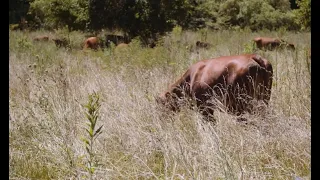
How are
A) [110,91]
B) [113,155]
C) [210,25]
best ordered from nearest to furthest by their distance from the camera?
[113,155], [110,91], [210,25]

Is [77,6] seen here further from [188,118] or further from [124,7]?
[188,118]

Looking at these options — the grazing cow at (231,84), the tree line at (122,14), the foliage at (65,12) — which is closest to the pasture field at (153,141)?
the grazing cow at (231,84)

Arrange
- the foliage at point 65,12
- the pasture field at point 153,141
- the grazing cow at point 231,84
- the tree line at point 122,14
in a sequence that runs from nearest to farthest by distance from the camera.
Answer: the pasture field at point 153,141 → the grazing cow at point 231,84 → the tree line at point 122,14 → the foliage at point 65,12

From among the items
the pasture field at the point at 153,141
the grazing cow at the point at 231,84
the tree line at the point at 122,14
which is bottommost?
the pasture field at the point at 153,141

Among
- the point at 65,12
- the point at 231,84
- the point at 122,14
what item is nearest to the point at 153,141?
the point at 231,84

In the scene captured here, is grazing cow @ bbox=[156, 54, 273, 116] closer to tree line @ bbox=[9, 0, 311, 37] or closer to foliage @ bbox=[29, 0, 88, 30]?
tree line @ bbox=[9, 0, 311, 37]

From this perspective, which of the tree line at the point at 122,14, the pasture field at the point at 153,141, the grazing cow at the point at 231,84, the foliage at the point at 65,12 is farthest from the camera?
the foliage at the point at 65,12

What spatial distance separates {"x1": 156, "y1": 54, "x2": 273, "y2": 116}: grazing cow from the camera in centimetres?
358

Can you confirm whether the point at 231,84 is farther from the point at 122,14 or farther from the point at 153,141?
the point at 122,14

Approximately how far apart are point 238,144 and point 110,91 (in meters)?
2.19

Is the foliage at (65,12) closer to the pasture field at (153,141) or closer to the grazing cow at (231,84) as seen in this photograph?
the pasture field at (153,141)

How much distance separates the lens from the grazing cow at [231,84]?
3.58 m
